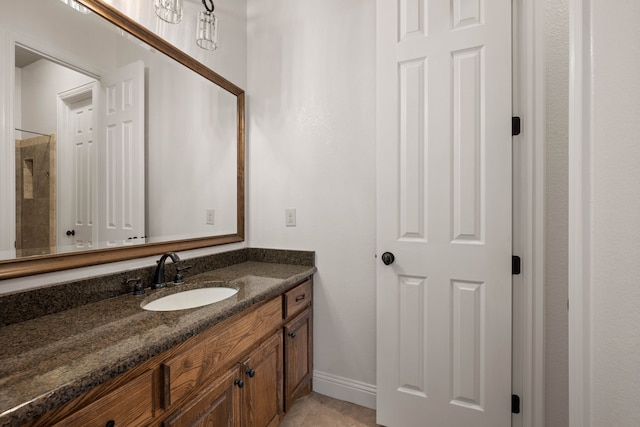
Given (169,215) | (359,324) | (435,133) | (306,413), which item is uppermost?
(435,133)

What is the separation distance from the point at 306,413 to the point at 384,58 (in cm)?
207

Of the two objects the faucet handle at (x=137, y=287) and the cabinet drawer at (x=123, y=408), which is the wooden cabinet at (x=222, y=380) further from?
the faucet handle at (x=137, y=287)

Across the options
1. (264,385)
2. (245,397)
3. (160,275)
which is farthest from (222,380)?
(160,275)

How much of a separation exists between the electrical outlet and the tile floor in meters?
1.11

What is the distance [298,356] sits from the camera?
1662 mm

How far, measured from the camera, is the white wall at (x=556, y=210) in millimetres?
1240

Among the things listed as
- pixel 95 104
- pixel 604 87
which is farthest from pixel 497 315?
pixel 95 104

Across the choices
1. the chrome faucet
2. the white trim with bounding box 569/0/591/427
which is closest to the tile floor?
the chrome faucet

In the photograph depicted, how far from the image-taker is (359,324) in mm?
1769

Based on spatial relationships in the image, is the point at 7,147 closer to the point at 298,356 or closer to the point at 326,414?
the point at 298,356

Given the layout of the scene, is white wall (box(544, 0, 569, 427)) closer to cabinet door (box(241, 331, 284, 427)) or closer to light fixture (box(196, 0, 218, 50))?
cabinet door (box(241, 331, 284, 427))

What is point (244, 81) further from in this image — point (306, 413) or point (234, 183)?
point (306, 413)

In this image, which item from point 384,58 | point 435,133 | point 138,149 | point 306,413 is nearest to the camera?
point 138,149

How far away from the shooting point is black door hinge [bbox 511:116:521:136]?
1.33m
